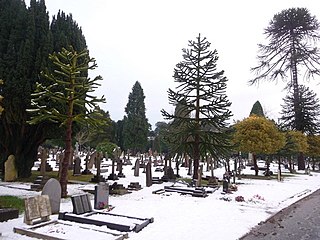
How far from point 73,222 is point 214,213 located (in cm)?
480

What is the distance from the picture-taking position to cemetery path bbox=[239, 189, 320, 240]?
781 centimetres

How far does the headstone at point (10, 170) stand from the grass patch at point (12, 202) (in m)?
5.12

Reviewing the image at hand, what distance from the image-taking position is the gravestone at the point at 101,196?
32.6 feet

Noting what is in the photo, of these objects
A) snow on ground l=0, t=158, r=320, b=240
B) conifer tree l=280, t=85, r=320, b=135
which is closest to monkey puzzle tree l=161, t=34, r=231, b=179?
snow on ground l=0, t=158, r=320, b=240

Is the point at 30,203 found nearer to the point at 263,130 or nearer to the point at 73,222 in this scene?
the point at 73,222

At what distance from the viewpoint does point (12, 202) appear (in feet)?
34.0

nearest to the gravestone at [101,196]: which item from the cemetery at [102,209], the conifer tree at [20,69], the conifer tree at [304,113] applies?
the cemetery at [102,209]

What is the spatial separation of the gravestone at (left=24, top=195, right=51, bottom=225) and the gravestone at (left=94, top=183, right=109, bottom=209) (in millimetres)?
2094

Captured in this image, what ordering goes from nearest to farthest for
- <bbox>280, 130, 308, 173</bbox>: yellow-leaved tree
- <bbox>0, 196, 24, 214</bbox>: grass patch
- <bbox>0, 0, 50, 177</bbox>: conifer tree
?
<bbox>0, 196, 24, 214</bbox>: grass patch < <bbox>0, 0, 50, 177</bbox>: conifer tree < <bbox>280, 130, 308, 173</bbox>: yellow-leaved tree

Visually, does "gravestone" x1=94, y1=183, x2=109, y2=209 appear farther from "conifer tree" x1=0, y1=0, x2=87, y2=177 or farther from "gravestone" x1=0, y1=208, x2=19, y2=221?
"conifer tree" x1=0, y1=0, x2=87, y2=177

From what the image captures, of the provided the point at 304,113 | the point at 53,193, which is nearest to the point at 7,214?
the point at 53,193

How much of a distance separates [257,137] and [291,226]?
17661 mm

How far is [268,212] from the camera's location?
438 inches

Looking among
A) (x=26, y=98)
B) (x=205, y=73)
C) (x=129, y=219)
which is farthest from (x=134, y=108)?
(x=129, y=219)
